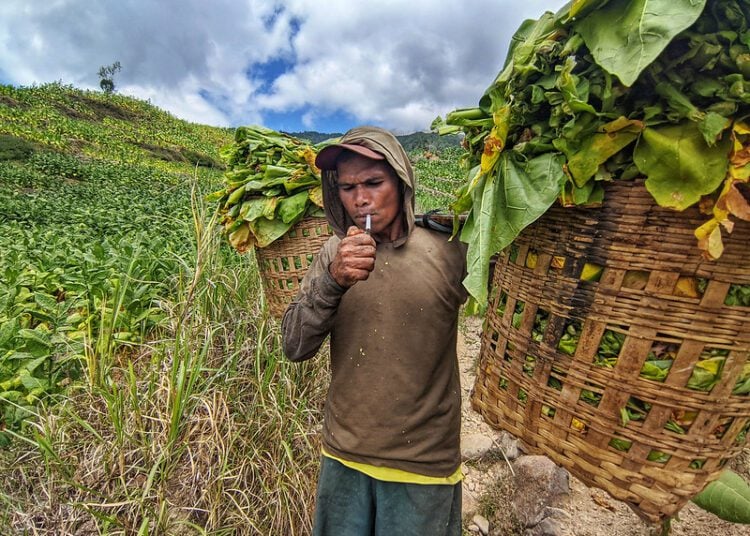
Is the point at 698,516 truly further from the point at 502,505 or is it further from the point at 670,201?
the point at 670,201

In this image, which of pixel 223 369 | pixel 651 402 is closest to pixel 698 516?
pixel 651 402

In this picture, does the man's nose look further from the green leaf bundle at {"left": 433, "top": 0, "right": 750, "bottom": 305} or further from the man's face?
the green leaf bundle at {"left": 433, "top": 0, "right": 750, "bottom": 305}

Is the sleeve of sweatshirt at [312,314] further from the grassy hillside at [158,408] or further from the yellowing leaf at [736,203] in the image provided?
the yellowing leaf at [736,203]

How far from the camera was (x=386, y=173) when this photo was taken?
151 centimetres

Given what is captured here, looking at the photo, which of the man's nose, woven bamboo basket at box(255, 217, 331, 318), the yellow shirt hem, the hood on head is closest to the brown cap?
the hood on head

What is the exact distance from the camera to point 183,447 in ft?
5.90

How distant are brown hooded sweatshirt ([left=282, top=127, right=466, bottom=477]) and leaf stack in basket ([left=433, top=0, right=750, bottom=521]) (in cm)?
54

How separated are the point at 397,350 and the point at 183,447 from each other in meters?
1.08

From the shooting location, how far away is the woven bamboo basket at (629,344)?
0.73m

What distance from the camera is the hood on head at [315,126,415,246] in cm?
149

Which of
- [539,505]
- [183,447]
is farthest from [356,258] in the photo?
[539,505]

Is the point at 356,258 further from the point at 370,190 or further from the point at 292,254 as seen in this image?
the point at 292,254

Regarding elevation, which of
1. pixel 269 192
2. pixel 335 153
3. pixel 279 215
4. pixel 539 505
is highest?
pixel 335 153

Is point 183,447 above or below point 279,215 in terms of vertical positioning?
below
